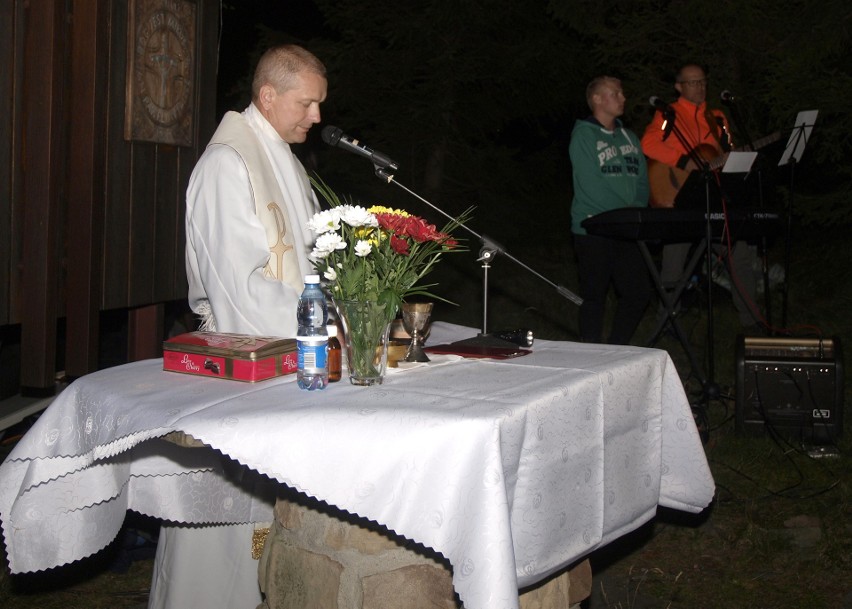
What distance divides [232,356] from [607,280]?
3.78 meters

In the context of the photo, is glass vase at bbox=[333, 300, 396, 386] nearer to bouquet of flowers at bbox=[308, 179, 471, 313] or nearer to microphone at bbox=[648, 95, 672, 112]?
bouquet of flowers at bbox=[308, 179, 471, 313]

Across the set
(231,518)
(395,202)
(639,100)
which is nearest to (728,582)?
(231,518)

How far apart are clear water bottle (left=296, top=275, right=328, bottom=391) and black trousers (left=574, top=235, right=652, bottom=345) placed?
11.7 feet

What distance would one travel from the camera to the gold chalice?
112 inches

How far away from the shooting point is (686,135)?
6.44 m

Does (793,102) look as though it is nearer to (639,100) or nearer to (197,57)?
(639,100)

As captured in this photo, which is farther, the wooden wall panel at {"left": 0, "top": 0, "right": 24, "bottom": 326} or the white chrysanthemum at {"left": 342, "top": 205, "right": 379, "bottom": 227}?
the wooden wall panel at {"left": 0, "top": 0, "right": 24, "bottom": 326}

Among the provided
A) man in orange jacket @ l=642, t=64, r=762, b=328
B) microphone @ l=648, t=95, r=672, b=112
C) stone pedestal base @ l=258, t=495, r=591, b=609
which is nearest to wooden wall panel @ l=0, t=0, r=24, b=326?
stone pedestal base @ l=258, t=495, r=591, b=609

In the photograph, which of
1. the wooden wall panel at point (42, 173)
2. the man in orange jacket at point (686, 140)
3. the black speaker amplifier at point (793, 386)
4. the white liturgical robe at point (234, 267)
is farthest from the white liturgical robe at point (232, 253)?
the man in orange jacket at point (686, 140)

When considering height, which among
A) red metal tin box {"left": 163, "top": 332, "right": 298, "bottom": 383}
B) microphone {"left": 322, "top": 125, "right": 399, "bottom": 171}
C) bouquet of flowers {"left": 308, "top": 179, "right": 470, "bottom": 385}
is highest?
microphone {"left": 322, "top": 125, "right": 399, "bottom": 171}

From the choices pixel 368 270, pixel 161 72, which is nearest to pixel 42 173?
pixel 161 72

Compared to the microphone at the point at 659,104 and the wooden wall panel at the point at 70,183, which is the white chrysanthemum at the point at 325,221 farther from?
the microphone at the point at 659,104

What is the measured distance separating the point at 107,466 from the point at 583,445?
50.8 inches

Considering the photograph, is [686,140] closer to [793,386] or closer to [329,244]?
A: [793,386]
